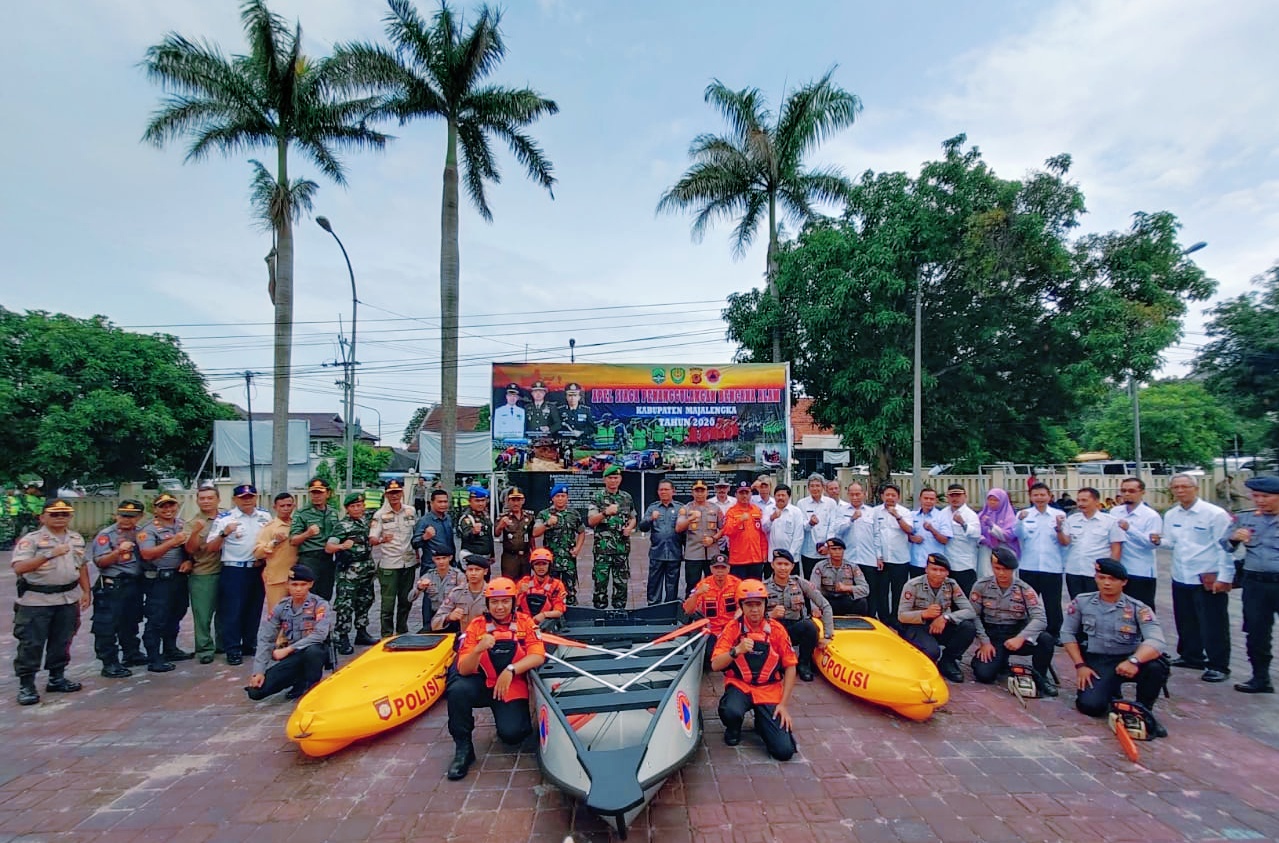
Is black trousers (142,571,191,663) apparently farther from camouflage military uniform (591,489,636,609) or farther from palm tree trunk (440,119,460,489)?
palm tree trunk (440,119,460,489)

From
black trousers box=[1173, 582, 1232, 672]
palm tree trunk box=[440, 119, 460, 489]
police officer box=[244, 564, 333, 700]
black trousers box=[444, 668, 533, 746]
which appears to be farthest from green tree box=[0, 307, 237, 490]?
black trousers box=[1173, 582, 1232, 672]

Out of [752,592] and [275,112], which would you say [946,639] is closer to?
[752,592]

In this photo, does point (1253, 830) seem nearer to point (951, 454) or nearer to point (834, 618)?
point (834, 618)

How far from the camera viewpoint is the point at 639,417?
46.4 ft

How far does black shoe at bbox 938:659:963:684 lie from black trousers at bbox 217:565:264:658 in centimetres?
714

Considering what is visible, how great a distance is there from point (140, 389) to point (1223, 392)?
28253 millimetres

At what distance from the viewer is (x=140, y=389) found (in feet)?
55.5

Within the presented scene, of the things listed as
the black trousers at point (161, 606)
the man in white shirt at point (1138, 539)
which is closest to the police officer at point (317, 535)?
the black trousers at point (161, 606)

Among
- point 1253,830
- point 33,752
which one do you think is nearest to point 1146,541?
point 1253,830

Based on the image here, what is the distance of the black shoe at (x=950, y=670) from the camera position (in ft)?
18.6

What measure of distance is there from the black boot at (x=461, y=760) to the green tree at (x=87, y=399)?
17.1 meters

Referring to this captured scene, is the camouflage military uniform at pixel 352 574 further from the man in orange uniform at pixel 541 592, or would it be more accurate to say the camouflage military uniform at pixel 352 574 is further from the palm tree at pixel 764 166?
the palm tree at pixel 764 166

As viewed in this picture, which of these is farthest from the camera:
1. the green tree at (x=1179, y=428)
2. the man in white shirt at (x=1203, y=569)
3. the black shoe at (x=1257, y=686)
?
the green tree at (x=1179, y=428)

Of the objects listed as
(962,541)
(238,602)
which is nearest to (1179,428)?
(962,541)
